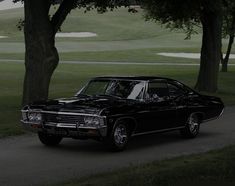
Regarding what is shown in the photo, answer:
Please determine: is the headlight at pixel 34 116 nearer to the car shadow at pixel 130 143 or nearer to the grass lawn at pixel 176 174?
the car shadow at pixel 130 143

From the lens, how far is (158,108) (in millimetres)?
11719

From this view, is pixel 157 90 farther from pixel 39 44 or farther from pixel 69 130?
pixel 39 44

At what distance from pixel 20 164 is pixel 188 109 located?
4214 mm

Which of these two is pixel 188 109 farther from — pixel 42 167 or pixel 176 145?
pixel 42 167

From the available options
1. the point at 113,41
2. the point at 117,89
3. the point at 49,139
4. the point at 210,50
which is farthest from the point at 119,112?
the point at 113,41

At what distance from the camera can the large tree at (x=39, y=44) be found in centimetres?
1631

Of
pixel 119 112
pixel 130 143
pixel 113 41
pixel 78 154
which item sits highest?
pixel 119 112

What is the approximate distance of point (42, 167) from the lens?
938 centimetres

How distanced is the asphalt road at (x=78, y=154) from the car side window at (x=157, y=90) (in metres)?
0.94

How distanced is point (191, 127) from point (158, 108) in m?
1.41

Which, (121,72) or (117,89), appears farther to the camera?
(121,72)

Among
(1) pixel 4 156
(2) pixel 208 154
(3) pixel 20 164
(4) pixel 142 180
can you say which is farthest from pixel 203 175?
(1) pixel 4 156

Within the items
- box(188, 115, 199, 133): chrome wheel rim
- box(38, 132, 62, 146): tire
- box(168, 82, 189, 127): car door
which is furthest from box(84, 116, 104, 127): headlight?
box(188, 115, 199, 133): chrome wheel rim

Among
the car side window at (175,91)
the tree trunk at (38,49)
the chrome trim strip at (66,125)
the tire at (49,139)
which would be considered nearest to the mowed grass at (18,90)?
the tree trunk at (38,49)
